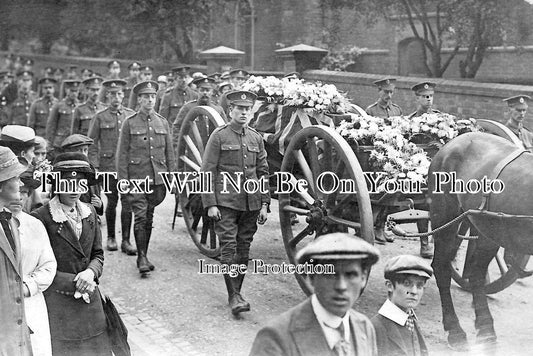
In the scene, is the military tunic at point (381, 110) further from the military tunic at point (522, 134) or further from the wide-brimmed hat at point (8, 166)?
the wide-brimmed hat at point (8, 166)

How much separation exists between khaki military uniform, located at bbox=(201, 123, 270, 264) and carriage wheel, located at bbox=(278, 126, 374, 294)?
0.30m

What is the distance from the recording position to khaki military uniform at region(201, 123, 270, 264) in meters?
6.16

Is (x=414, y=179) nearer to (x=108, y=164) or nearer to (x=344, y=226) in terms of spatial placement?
(x=344, y=226)

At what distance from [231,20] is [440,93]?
1049cm

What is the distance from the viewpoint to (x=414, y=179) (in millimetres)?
5586

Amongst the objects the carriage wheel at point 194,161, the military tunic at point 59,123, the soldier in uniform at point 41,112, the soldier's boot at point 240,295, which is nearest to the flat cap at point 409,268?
the soldier's boot at point 240,295

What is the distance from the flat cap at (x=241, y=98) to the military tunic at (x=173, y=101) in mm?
4797

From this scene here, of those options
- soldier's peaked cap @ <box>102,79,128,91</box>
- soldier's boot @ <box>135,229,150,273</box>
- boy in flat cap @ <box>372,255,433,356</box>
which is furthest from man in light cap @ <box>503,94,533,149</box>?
soldier's peaked cap @ <box>102,79,128,91</box>

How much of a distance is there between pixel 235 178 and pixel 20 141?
191 centimetres

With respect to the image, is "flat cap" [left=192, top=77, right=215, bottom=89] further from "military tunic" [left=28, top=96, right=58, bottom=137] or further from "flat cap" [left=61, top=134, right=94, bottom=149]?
"military tunic" [left=28, top=96, right=58, bottom=137]

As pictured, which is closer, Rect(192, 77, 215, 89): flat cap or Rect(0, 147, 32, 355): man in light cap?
Rect(0, 147, 32, 355): man in light cap

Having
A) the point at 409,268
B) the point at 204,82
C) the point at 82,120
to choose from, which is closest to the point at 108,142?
the point at 82,120

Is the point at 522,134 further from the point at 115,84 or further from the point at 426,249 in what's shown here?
the point at 115,84

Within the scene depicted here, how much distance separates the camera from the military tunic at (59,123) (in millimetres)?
10508
